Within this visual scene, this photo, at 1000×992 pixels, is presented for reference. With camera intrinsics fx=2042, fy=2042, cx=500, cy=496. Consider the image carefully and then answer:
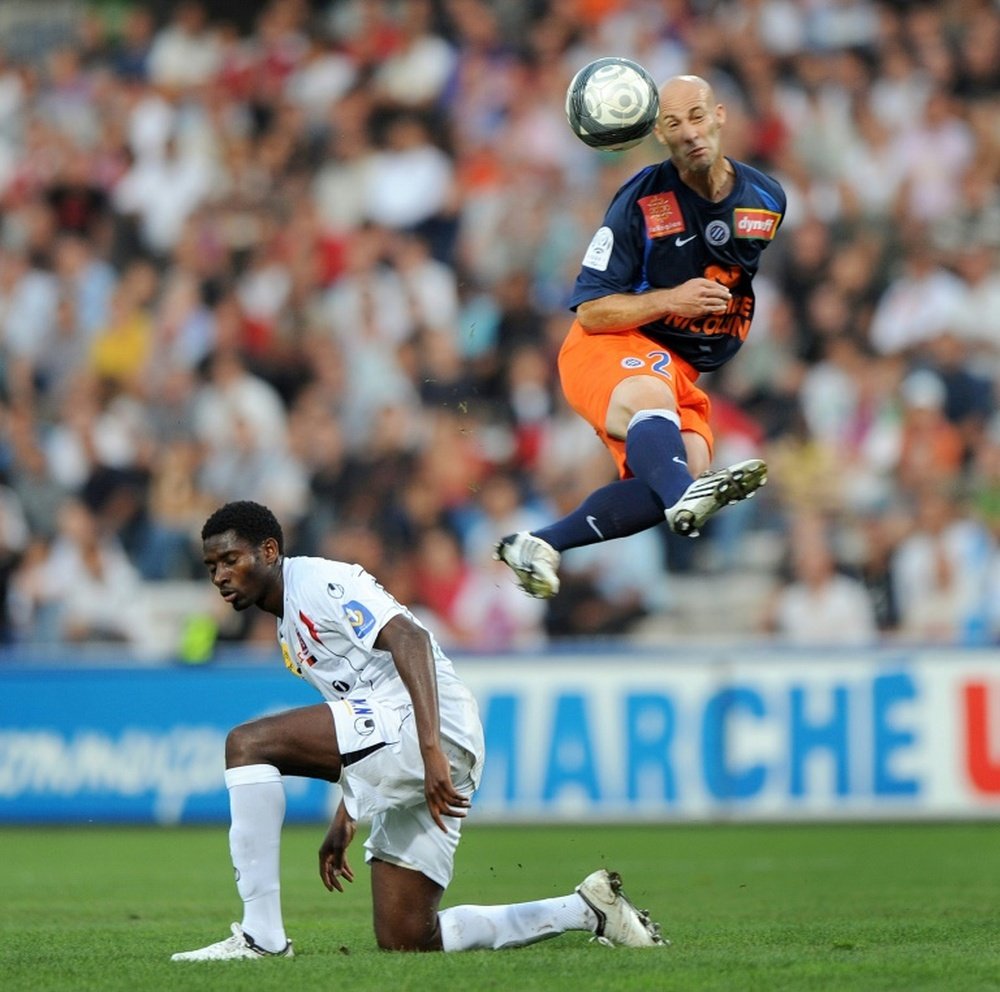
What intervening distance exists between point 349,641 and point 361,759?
1.44 feet

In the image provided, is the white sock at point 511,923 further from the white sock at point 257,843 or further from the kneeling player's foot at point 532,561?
the kneeling player's foot at point 532,561

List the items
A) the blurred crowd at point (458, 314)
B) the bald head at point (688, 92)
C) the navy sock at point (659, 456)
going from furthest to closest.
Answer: the blurred crowd at point (458, 314)
the bald head at point (688, 92)
the navy sock at point (659, 456)

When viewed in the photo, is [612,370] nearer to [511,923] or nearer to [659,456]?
[659,456]

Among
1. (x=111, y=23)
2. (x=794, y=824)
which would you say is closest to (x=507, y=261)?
(x=794, y=824)

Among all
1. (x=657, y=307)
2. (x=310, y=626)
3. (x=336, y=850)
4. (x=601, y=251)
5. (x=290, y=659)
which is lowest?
(x=336, y=850)

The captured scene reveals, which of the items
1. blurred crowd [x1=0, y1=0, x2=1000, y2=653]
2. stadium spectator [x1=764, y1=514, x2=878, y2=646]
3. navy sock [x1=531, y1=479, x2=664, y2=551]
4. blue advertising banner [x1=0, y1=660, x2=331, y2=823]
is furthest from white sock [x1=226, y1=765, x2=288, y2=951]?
stadium spectator [x1=764, y1=514, x2=878, y2=646]

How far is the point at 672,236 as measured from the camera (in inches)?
335

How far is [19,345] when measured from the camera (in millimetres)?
18641

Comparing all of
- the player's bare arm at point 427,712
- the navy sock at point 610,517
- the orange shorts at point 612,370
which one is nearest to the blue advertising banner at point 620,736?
the orange shorts at point 612,370

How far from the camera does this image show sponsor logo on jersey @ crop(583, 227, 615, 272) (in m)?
8.52

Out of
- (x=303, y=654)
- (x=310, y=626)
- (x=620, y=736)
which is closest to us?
(x=310, y=626)

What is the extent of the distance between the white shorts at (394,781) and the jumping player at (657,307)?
3.34 ft

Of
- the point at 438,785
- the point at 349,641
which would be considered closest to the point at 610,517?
the point at 349,641

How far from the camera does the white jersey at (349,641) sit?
291 inches
